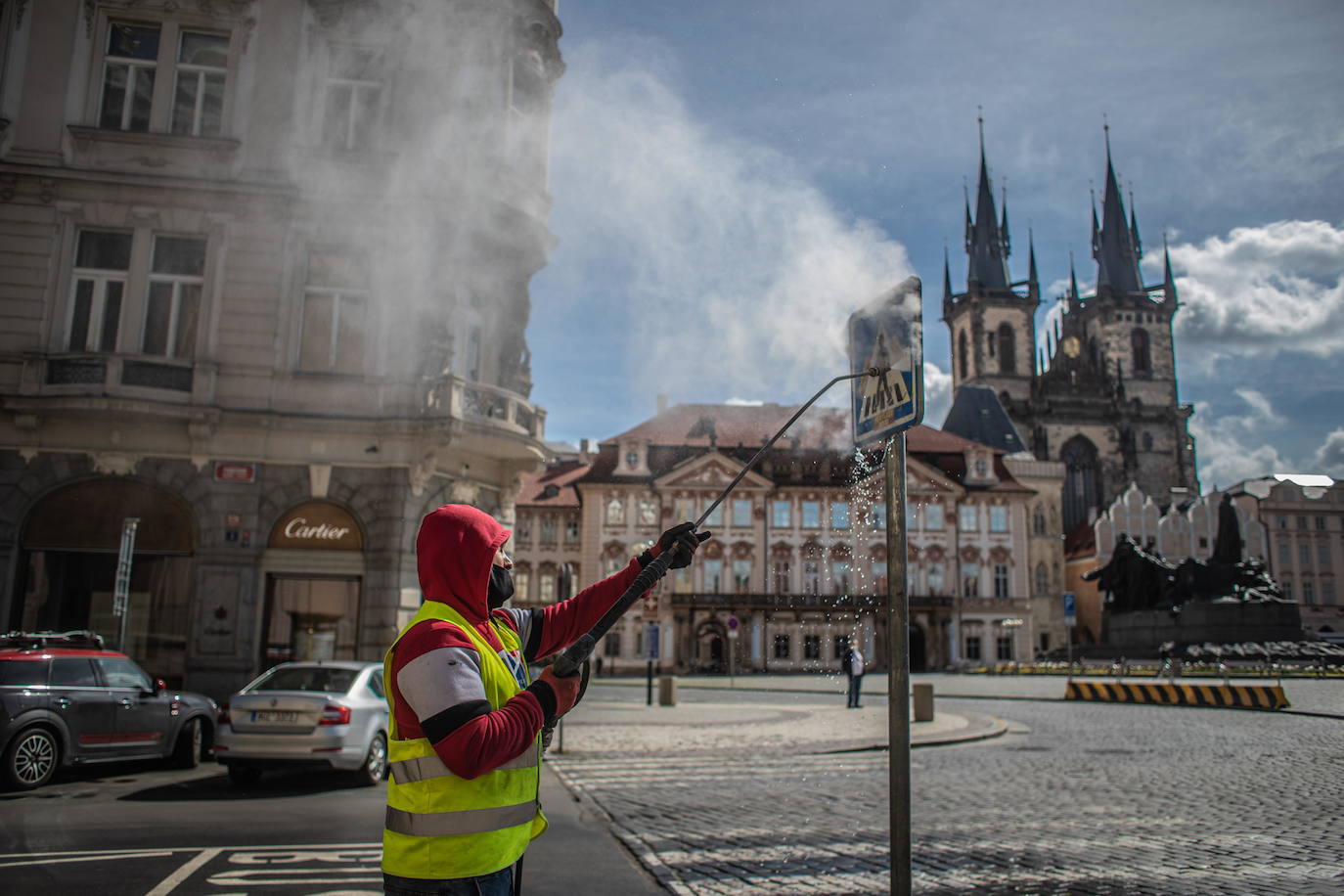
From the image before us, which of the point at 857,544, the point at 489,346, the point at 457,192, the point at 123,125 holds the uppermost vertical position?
the point at 123,125

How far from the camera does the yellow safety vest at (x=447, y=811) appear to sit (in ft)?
8.95

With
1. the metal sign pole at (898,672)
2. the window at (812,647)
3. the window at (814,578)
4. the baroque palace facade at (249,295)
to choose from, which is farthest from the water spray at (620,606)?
the baroque palace facade at (249,295)

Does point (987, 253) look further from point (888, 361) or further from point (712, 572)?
point (888, 361)

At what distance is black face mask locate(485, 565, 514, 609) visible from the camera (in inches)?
122

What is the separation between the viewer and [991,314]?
340ft

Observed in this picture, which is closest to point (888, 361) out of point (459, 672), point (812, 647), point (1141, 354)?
point (459, 672)

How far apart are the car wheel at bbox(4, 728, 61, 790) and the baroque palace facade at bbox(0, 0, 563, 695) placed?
6453mm

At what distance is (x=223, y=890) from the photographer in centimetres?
574

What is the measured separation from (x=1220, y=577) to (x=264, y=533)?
Result: 101 ft

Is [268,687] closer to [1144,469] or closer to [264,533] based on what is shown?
[264,533]

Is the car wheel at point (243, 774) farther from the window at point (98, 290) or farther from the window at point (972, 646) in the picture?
the window at point (972, 646)

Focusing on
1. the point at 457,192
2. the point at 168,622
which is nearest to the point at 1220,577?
the point at 457,192

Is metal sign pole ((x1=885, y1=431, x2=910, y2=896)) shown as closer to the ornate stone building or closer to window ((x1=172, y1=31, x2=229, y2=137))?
window ((x1=172, y1=31, x2=229, y2=137))

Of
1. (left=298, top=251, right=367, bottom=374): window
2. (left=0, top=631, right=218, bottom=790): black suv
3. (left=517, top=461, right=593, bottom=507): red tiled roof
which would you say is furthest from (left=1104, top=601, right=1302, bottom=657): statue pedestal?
(left=0, top=631, right=218, bottom=790): black suv
